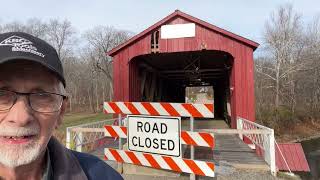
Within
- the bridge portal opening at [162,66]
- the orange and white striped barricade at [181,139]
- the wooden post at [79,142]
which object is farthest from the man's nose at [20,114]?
the bridge portal opening at [162,66]

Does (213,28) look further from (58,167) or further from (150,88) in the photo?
(58,167)

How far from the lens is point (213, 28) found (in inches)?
547

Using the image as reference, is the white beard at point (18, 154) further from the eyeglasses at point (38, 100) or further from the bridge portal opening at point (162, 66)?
the bridge portal opening at point (162, 66)

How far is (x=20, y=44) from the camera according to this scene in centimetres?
129

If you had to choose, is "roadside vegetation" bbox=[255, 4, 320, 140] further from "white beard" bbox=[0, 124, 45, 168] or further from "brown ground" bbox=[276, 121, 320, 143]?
"white beard" bbox=[0, 124, 45, 168]

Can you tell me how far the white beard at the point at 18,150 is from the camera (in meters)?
1.36

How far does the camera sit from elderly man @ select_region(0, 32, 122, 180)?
1312mm

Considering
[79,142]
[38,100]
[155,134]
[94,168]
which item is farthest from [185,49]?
[38,100]

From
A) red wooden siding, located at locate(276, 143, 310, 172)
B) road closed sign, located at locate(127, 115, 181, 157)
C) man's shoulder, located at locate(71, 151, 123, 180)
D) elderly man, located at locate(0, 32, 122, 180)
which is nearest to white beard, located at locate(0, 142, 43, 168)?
elderly man, located at locate(0, 32, 122, 180)

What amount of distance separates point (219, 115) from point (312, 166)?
12.2m

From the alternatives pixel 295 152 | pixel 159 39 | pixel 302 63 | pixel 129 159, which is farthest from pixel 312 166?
pixel 302 63

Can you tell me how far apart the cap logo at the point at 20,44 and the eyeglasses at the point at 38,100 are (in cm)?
20

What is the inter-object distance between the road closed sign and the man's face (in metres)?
4.67

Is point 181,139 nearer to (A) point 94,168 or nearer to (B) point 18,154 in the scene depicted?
(A) point 94,168
